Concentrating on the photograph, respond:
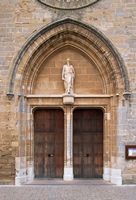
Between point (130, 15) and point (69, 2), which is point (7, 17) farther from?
point (130, 15)

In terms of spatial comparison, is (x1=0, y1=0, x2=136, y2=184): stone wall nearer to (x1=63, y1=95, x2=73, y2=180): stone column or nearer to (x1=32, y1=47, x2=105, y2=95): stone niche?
(x1=32, y1=47, x2=105, y2=95): stone niche

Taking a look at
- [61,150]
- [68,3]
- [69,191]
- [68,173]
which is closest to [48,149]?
[61,150]

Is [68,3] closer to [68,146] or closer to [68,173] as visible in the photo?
[68,146]

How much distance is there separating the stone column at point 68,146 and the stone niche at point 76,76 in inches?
30.3

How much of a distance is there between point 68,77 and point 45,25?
167 centimetres

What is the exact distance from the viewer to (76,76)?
10633 mm

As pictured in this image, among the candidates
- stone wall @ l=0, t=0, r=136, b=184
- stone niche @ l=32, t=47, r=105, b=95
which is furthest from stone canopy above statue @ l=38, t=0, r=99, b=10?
stone niche @ l=32, t=47, r=105, b=95

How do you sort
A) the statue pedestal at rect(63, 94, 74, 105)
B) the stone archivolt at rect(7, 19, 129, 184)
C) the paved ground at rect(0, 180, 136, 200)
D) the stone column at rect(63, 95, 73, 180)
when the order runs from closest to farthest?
the paved ground at rect(0, 180, 136, 200) < the stone archivolt at rect(7, 19, 129, 184) < the statue pedestal at rect(63, 94, 74, 105) < the stone column at rect(63, 95, 73, 180)

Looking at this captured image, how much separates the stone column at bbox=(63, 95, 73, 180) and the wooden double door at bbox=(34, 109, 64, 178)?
0.34 m

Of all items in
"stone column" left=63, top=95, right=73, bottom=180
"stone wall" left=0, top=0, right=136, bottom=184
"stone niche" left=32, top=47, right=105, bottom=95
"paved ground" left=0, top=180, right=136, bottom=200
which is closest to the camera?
"paved ground" left=0, top=180, right=136, bottom=200

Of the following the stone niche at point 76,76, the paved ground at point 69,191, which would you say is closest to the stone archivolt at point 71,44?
the stone niche at point 76,76

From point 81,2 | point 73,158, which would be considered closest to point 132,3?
point 81,2

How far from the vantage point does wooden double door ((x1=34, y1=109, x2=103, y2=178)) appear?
1066 cm

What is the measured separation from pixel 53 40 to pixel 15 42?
45.0 inches
